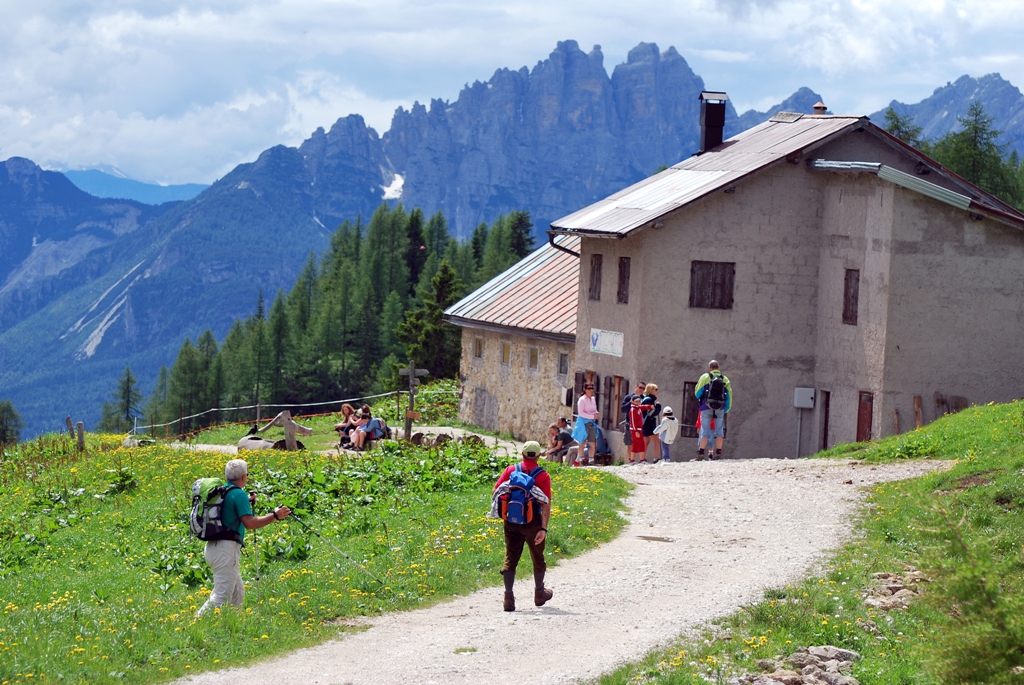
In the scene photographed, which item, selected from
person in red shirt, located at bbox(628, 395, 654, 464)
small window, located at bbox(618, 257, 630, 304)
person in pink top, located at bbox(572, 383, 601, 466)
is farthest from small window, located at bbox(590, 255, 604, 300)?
person in red shirt, located at bbox(628, 395, 654, 464)

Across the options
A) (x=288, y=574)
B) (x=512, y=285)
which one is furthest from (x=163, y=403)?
(x=288, y=574)

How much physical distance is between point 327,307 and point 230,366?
16.9m

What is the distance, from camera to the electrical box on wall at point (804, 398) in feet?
96.9

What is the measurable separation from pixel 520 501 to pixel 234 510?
2810mm

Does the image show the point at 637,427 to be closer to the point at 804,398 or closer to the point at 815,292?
the point at 804,398

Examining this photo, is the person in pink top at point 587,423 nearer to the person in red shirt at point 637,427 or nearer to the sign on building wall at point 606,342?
the person in red shirt at point 637,427

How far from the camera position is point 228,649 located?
10227 mm

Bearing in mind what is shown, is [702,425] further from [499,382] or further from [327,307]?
[327,307]

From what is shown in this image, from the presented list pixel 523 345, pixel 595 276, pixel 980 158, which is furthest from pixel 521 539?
pixel 980 158

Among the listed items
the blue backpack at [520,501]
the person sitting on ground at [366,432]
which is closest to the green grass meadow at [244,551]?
the blue backpack at [520,501]

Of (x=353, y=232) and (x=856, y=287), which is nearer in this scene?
(x=856, y=287)

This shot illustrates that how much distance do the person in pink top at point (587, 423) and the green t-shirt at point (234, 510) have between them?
1590cm

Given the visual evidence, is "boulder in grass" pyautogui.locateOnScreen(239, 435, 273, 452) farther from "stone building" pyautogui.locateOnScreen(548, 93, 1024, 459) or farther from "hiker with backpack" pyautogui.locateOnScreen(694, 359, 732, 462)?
"hiker with backpack" pyautogui.locateOnScreen(694, 359, 732, 462)

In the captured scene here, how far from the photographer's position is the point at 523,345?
1531 inches
